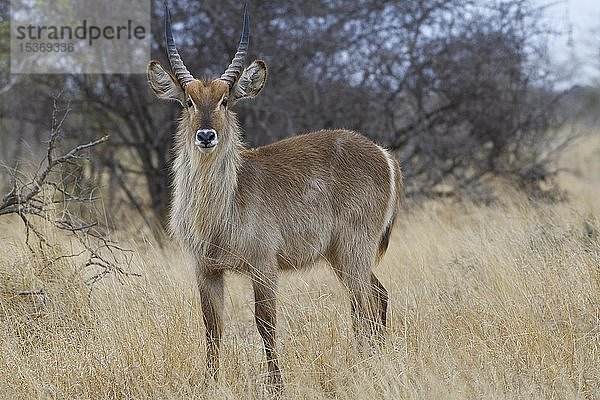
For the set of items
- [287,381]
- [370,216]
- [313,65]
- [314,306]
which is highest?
[313,65]

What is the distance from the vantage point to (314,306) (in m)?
4.32

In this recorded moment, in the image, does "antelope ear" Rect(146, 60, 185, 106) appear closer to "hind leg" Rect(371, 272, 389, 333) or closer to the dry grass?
the dry grass

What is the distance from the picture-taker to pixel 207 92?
4.39m

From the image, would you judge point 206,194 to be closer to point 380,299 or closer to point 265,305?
point 265,305

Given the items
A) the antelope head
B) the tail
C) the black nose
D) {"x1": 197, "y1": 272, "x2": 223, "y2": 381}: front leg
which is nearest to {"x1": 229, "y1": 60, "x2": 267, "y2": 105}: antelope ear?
the antelope head

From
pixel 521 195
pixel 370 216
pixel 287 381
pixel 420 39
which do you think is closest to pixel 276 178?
pixel 370 216

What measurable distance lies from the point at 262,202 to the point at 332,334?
0.85 m

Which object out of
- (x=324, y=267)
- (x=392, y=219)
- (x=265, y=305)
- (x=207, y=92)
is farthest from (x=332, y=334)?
(x=324, y=267)

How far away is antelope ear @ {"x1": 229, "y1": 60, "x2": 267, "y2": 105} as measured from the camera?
15.2 ft

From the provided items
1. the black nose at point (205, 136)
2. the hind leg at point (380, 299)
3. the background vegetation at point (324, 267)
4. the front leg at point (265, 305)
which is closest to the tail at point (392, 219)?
the hind leg at point (380, 299)

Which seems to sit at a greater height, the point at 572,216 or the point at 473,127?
the point at 473,127

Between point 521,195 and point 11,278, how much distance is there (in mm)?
5563

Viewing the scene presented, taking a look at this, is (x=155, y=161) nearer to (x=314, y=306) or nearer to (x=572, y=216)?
(x=572, y=216)

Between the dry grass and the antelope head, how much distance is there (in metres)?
1.00
